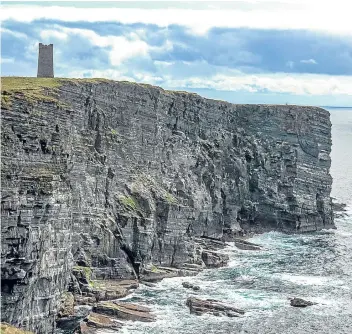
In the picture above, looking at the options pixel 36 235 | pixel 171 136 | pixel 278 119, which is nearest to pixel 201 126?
pixel 171 136

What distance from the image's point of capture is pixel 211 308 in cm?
9700

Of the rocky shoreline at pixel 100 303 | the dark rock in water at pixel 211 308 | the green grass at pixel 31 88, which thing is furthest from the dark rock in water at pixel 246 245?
the green grass at pixel 31 88

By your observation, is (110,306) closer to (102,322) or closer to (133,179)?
(102,322)

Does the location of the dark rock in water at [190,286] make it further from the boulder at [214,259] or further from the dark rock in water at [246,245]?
the dark rock in water at [246,245]

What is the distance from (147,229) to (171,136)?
2696 centimetres

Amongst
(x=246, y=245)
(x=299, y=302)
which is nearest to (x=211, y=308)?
(x=299, y=302)

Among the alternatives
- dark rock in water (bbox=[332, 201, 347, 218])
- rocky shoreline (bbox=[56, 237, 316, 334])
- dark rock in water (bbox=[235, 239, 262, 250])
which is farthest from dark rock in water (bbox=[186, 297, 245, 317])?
dark rock in water (bbox=[332, 201, 347, 218])

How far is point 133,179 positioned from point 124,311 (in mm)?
30842

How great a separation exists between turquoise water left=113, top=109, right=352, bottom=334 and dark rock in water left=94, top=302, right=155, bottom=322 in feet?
4.33

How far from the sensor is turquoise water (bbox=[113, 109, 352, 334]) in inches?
3605

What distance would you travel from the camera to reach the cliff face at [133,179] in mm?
81562

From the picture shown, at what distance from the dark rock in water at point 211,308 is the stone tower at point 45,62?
46943 millimetres

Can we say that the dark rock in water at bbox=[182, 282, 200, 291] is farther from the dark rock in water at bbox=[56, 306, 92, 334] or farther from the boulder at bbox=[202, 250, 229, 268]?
the dark rock in water at bbox=[56, 306, 92, 334]

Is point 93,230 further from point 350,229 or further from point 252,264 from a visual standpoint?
point 350,229
